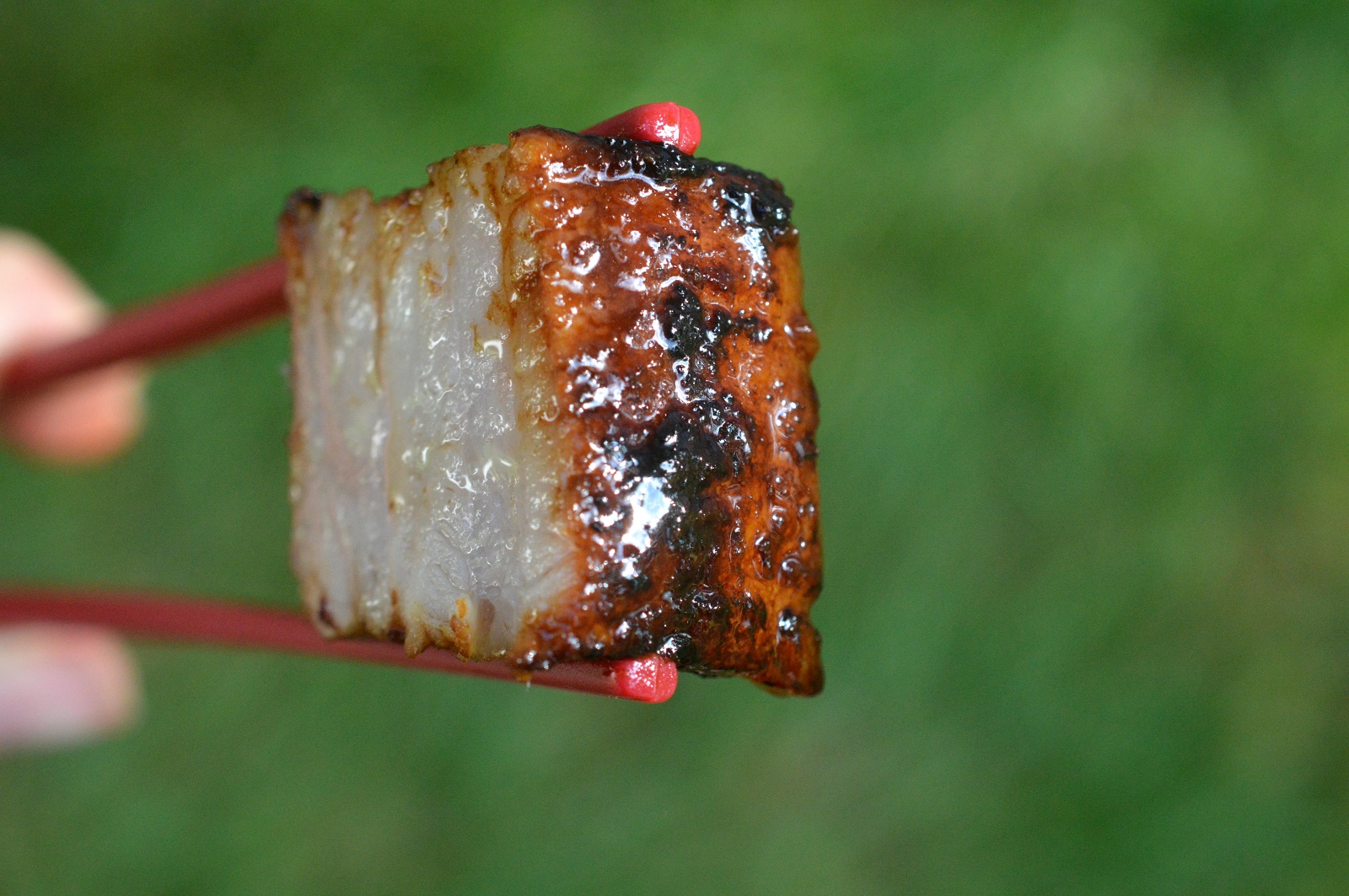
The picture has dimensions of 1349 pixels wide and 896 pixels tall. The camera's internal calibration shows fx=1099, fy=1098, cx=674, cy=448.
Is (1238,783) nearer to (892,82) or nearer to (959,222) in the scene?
(959,222)

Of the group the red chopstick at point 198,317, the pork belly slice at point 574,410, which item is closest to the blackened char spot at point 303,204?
the pork belly slice at point 574,410

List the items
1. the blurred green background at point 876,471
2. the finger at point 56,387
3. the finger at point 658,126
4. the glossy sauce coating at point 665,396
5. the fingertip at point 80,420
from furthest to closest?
the blurred green background at point 876,471 → the fingertip at point 80,420 → the finger at point 56,387 → the finger at point 658,126 → the glossy sauce coating at point 665,396

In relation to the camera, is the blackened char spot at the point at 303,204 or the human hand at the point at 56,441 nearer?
the blackened char spot at the point at 303,204

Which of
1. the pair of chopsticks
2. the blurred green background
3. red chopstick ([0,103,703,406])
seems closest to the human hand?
the pair of chopsticks

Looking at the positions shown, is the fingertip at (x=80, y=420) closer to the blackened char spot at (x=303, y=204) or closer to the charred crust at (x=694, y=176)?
the blackened char spot at (x=303, y=204)

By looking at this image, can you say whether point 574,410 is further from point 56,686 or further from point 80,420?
point 56,686

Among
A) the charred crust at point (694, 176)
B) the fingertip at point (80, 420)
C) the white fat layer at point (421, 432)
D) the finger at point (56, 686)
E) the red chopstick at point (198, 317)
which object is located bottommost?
the finger at point (56, 686)
